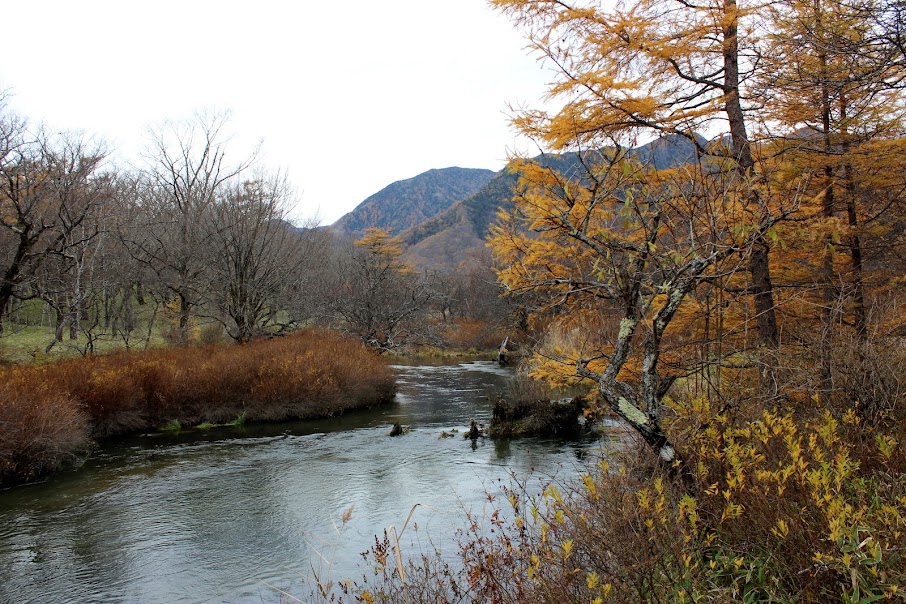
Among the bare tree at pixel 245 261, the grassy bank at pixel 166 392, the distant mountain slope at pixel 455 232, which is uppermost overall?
the distant mountain slope at pixel 455 232

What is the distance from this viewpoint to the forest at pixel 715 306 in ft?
9.42

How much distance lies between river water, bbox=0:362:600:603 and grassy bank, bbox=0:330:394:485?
703 millimetres

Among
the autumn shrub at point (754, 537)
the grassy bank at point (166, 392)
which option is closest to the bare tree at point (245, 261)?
the grassy bank at point (166, 392)

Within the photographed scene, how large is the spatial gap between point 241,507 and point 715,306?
23.1 feet

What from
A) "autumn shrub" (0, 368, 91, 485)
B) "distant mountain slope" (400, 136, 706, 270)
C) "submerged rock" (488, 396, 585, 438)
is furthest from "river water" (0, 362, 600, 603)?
"distant mountain slope" (400, 136, 706, 270)

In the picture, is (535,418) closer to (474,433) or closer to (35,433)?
(474,433)

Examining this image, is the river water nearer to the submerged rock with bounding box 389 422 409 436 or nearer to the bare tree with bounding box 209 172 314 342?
the submerged rock with bounding box 389 422 409 436

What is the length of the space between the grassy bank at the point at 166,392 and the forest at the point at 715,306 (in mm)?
3958

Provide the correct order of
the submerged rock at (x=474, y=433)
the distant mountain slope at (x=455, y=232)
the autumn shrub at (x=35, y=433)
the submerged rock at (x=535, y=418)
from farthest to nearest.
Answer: the distant mountain slope at (x=455, y=232) < the submerged rock at (x=535, y=418) < the submerged rock at (x=474, y=433) < the autumn shrub at (x=35, y=433)

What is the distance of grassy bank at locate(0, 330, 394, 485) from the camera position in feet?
32.6

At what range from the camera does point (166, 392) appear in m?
14.4

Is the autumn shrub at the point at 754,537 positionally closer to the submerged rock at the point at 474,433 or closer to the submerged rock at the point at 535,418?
the submerged rock at the point at 474,433

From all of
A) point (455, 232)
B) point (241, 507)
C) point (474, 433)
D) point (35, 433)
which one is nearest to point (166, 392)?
point (35, 433)

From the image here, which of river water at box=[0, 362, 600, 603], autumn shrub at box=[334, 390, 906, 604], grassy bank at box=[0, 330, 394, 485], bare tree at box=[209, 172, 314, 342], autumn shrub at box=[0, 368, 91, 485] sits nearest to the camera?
autumn shrub at box=[334, 390, 906, 604]
